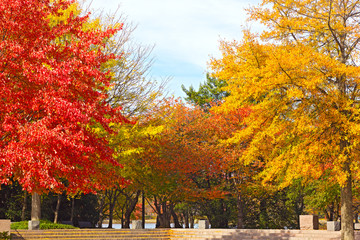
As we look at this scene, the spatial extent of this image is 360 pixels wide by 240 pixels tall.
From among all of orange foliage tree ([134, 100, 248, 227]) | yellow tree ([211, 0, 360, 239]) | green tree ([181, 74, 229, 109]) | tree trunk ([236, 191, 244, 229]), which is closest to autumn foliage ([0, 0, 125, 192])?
yellow tree ([211, 0, 360, 239])

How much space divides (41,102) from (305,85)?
10.4 meters

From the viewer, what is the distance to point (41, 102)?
11625 millimetres

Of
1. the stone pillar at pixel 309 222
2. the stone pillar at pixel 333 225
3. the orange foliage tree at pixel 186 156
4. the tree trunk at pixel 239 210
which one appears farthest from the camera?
the tree trunk at pixel 239 210

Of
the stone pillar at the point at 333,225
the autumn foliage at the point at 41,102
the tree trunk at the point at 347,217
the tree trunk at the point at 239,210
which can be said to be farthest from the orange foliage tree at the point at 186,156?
the autumn foliage at the point at 41,102

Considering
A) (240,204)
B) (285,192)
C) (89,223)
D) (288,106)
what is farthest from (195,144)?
(288,106)

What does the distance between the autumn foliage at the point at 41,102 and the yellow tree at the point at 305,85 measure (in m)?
7.24

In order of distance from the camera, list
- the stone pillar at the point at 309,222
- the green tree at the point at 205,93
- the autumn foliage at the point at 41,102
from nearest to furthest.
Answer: the autumn foliage at the point at 41,102 < the stone pillar at the point at 309,222 < the green tree at the point at 205,93

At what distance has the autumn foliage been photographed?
35.1 ft

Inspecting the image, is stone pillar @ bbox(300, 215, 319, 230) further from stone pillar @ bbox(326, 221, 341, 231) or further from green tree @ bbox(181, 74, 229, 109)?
green tree @ bbox(181, 74, 229, 109)

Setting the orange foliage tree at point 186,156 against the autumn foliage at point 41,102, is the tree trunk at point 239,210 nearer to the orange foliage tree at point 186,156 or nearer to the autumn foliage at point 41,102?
the orange foliage tree at point 186,156

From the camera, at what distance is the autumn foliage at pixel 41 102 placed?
10.7 m

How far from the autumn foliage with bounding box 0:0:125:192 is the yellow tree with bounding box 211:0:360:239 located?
23.8 ft

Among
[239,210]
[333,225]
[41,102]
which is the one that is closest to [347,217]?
[333,225]

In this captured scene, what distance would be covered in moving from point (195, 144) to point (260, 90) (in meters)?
15.1
